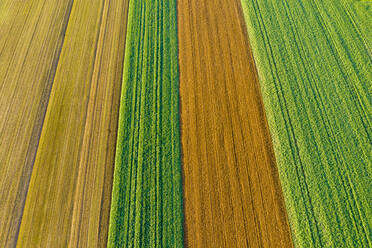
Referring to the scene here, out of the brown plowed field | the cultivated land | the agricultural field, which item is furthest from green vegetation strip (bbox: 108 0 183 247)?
the cultivated land

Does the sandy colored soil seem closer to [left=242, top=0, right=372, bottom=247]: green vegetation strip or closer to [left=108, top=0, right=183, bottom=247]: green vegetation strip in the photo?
[left=108, top=0, right=183, bottom=247]: green vegetation strip

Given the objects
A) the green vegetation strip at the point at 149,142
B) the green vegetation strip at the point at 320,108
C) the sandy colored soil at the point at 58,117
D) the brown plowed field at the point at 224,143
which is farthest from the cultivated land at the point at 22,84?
the green vegetation strip at the point at 320,108

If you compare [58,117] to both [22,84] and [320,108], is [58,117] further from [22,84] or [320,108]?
[320,108]

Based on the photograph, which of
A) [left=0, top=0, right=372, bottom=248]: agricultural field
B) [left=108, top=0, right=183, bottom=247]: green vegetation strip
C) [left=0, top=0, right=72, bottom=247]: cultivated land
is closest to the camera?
[left=108, top=0, right=183, bottom=247]: green vegetation strip

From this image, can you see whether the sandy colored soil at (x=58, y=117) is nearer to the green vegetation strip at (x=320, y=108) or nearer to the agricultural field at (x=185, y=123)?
the agricultural field at (x=185, y=123)

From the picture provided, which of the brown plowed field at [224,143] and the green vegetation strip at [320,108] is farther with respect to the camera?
the green vegetation strip at [320,108]

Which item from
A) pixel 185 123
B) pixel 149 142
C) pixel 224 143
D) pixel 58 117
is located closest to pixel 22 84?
pixel 58 117

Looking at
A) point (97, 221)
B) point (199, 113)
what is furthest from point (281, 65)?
point (97, 221)
